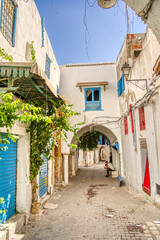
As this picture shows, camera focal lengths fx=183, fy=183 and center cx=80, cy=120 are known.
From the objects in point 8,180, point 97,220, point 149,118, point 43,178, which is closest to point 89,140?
point 43,178

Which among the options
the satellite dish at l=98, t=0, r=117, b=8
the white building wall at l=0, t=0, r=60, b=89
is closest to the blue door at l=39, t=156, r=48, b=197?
the white building wall at l=0, t=0, r=60, b=89

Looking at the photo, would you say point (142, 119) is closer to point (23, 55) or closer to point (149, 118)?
point (149, 118)

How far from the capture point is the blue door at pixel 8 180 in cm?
489

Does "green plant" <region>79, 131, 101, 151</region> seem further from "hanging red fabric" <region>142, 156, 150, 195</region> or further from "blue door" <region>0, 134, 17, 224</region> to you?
"blue door" <region>0, 134, 17, 224</region>

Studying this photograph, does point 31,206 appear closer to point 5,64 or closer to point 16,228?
Result: point 16,228

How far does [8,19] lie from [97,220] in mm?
6887

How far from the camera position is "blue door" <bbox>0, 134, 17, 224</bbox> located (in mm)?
4887

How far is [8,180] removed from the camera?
17.2ft

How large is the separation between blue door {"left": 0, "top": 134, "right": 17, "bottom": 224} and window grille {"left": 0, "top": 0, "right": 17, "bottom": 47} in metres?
3.31

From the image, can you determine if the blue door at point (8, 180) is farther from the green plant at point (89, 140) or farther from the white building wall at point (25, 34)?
the green plant at point (89, 140)

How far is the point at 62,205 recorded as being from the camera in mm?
7637

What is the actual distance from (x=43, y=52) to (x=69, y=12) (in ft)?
20.3

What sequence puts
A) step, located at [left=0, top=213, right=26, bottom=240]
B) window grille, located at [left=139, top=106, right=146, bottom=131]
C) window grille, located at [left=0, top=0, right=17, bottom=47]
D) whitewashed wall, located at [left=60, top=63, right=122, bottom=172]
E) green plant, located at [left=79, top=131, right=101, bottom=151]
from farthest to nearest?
green plant, located at [left=79, top=131, right=101, bottom=151] < whitewashed wall, located at [left=60, top=63, right=122, bottom=172] < window grille, located at [left=139, top=106, right=146, bottom=131] < window grille, located at [left=0, top=0, right=17, bottom=47] < step, located at [left=0, top=213, right=26, bottom=240]

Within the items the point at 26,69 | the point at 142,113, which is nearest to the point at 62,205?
the point at 142,113
